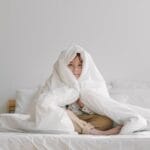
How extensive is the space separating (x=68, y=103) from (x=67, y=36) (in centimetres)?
102

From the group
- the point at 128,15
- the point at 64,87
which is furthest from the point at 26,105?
the point at 128,15

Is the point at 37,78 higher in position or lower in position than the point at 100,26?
lower

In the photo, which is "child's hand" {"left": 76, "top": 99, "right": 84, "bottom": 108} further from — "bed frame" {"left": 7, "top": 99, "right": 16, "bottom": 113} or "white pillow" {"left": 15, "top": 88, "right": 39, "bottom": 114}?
"bed frame" {"left": 7, "top": 99, "right": 16, "bottom": 113}

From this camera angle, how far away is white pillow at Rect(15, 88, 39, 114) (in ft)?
9.56

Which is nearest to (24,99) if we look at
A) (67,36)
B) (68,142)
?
(67,36)

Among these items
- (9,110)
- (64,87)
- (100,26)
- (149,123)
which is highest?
(100,26)

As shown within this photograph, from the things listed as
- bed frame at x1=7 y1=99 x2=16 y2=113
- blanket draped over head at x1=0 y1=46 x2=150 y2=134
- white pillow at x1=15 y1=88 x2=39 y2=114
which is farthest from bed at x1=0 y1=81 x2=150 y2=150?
bed frame at x1=7 y1=99 x2=16 y2=113

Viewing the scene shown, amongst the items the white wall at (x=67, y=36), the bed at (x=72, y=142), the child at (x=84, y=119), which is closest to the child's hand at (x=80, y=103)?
the child at (x=84, y=119)

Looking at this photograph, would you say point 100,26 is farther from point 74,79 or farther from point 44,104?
point 44,104

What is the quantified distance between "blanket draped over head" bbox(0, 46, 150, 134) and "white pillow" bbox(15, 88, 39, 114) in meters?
0.59

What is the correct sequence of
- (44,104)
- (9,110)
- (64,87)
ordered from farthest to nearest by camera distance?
(9,110) < (64,87) < (44,104)

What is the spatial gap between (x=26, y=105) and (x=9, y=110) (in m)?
0.35

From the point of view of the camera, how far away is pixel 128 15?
325cm

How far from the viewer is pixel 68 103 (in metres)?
2.33
